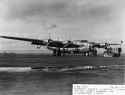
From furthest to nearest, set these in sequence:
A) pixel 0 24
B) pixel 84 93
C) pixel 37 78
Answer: pixel 37 78, pixel 0 24, pixel 84 93

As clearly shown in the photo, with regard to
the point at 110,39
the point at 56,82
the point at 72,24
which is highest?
the point at 72,24

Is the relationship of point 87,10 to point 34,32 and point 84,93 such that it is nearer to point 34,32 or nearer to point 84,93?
point 34,32

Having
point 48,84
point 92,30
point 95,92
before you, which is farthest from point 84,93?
point 92,30

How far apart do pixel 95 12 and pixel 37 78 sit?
201 centimetres

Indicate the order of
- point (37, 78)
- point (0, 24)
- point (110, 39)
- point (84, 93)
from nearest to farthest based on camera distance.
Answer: point (84, 93) < point (0, 24) < point (110, 39) < point (37, 78)

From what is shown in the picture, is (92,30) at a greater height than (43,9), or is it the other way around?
(43,9)

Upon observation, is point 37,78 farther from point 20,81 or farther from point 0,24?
point 0,24

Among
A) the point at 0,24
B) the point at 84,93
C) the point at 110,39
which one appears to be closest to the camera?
the point at 84,93

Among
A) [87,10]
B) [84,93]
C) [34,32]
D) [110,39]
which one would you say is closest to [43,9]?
[34,32]

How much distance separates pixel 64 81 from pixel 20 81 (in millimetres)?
960

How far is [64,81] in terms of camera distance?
420 cm

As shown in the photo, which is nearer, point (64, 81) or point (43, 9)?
point (43, 9)

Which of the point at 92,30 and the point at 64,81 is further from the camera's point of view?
the point at 64,81

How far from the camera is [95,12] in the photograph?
377 centimetres
